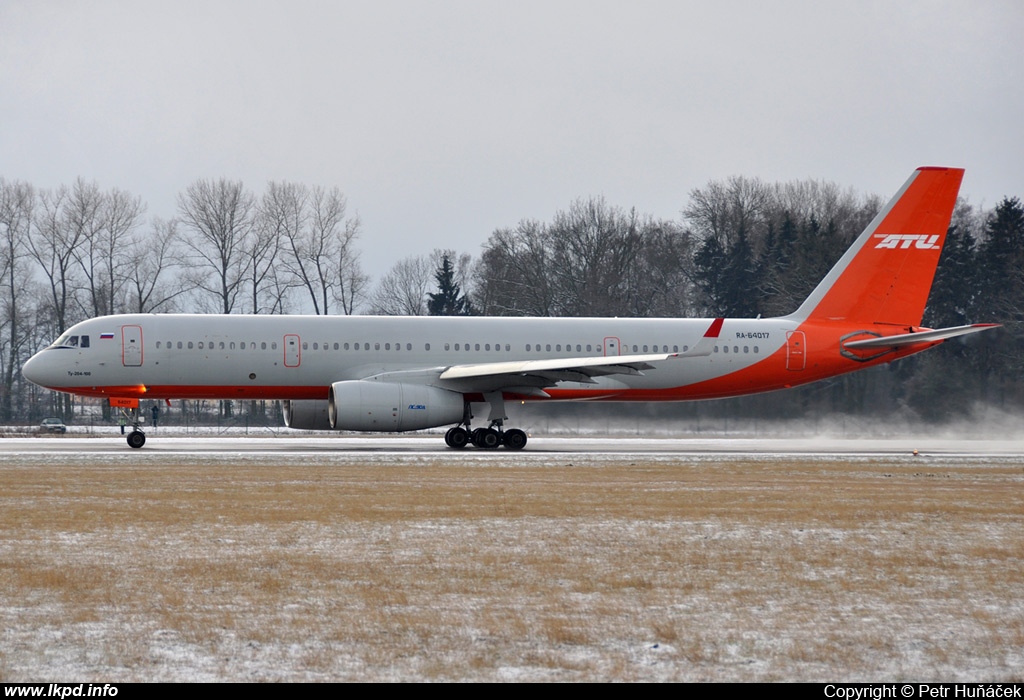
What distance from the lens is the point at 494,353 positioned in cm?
3192

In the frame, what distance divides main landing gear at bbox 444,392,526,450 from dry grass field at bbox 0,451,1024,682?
510 inches

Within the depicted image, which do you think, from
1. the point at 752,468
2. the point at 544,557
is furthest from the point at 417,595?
the point at 752,468

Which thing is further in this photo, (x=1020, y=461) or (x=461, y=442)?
(x=461, y=442)

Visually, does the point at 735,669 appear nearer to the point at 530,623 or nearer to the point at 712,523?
the point at 530,623

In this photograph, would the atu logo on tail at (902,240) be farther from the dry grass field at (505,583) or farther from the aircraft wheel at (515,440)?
the dry grass field at (505,583)

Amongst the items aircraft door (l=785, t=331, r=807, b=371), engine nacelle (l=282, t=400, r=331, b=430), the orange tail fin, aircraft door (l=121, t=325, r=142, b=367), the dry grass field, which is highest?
the orange tail fin

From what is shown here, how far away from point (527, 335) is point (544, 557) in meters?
21.9

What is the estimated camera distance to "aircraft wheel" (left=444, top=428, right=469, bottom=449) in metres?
30.7

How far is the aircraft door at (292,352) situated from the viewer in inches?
1193

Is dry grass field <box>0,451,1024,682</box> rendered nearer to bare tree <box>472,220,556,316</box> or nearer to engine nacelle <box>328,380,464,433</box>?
engine nacelle <box>328,380,464,433</box>

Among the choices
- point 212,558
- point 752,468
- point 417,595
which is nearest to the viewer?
point 417,595

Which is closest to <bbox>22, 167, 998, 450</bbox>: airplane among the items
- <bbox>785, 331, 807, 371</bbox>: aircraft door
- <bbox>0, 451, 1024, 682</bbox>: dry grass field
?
<bbox>785, 331, 807, 371</bbox>: aircraft door

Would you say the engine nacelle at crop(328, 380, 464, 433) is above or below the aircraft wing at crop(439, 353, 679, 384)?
below

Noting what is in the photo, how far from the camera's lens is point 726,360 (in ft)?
109
